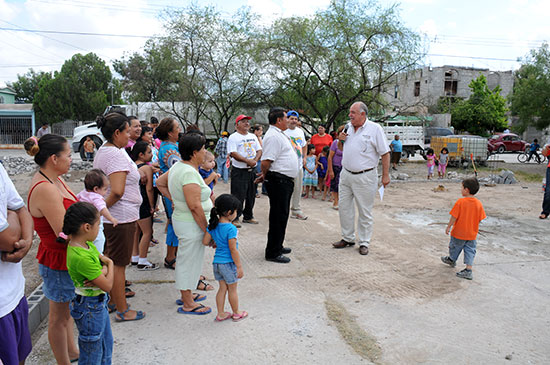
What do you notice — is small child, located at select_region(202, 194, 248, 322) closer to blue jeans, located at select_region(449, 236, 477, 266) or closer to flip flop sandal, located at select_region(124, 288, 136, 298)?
flip flop sandal, located at select_region(124, 288, 136, 298)

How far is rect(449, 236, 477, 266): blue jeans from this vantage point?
4.51 metres

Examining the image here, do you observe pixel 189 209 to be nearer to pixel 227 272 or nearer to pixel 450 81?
pixel 227 272

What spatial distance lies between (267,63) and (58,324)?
15.3 metres

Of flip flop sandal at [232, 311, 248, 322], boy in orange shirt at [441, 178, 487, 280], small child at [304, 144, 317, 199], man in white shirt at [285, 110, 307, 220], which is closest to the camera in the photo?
flip flop sandal at [232, 311, 248, 322]

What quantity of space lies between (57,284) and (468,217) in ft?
13.7

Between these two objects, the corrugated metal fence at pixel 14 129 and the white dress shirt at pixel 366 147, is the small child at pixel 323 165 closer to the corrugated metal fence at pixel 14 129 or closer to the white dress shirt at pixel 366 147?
the white dress shirt at pixel 366 147

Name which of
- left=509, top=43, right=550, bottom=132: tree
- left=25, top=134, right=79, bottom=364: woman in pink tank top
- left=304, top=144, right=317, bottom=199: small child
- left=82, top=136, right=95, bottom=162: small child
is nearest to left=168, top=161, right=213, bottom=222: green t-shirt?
left=25, top=134, right=79, bottom=364: woman in pink tank top

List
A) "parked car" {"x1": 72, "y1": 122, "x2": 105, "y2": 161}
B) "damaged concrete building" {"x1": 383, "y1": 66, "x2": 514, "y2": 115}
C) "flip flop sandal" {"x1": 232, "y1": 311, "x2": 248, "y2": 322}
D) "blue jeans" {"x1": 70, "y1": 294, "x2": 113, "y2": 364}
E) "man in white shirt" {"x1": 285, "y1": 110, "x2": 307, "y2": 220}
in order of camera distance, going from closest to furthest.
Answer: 1. "blue jeans" {"x1": 70, "y1": 294, "x2": 113, "y2": 364}
2. "flip flop sandal" {"x1": 232, "y1": 311, "x2": 248, "y2": 322}
3. "man in white shirt" {"x1": 285, "y1": 110, "x2": 307, "y2": 220}
4. "parked car" {"x1": 72, "y1": 122, "x2": 105, "y2": 161}
5. "damaged concrete building" {"x1": 383, "y1": 66, "x2": 514, "y2": 115}

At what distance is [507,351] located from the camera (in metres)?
3.01

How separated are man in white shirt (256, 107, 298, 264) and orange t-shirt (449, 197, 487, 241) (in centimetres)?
196

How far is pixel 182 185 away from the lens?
10.8 feet

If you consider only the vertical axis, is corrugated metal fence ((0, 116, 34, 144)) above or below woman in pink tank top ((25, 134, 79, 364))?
above

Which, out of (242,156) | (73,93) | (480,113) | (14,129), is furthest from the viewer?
(480,113)

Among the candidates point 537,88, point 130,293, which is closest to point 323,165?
point 130,293
